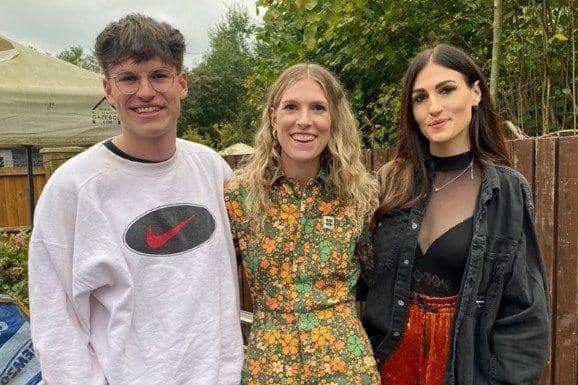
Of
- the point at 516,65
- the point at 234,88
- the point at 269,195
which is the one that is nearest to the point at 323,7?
the point at 516,65

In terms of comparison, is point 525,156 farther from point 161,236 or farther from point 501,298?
point 161,236

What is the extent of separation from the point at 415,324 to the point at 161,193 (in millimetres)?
1124

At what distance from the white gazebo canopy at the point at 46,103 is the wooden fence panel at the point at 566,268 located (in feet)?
12.2

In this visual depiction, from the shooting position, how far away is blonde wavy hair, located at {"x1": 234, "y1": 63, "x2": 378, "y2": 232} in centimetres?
206

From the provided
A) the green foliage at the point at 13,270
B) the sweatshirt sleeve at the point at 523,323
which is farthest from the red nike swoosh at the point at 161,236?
the green foliage at the point at 13,270

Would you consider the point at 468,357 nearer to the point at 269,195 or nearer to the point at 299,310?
the point at 299,310

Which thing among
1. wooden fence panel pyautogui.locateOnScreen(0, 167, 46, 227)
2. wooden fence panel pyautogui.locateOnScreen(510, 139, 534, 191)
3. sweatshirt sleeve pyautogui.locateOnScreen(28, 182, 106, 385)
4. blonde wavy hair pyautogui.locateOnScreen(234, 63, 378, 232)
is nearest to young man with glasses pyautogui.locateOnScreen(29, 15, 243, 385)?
sweatshirt sleeve pyautogui.locateOnScreen(28, 182, 106, 385)

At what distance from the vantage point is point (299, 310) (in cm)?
193

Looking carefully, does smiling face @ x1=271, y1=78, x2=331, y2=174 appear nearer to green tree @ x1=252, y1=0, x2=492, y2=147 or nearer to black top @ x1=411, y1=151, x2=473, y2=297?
black top @ x1=411, y1=151, x2=473, y2=297

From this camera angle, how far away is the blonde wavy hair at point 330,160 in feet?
6.75

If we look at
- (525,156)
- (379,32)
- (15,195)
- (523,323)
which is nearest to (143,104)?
(523,323)

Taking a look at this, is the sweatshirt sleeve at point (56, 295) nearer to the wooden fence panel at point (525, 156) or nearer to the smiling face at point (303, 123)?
the smiling face at point (303, 123)

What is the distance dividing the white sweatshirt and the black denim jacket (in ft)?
2.87

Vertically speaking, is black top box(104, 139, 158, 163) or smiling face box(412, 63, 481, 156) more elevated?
smiling face box(412, 63, 481, 156)
